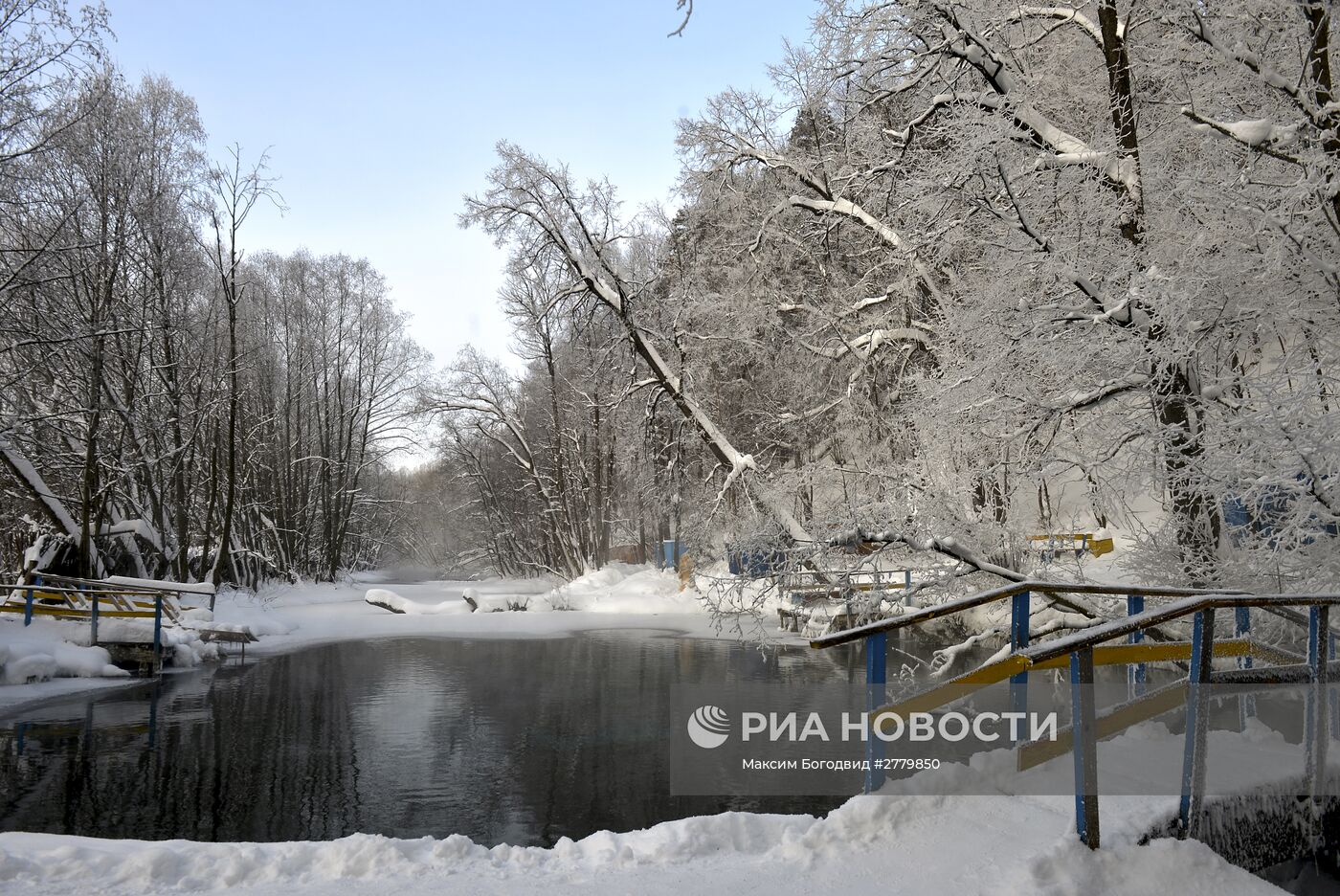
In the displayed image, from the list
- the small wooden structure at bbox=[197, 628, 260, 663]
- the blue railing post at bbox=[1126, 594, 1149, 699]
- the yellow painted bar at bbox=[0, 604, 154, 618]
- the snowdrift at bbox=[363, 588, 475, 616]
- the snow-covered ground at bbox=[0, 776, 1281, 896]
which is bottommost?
the snowdrift at bbox=[363, 588, 475, 616]

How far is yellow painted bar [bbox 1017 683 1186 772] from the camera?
4.79 metres

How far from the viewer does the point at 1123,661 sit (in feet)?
18.2

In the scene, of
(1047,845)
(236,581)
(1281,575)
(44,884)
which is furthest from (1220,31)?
(236,581)

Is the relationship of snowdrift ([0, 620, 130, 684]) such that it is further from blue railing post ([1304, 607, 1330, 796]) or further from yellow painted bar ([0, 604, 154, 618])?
blue railing post ([1304, 607, 1330, 796])

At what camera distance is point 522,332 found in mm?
34594

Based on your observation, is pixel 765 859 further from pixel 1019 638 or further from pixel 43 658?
pixel 43 658

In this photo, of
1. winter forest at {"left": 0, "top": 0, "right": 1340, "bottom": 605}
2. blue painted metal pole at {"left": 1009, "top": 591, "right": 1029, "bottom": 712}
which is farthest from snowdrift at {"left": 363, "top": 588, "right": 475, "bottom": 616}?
blue painted metal pole at {"left": 1009, "top": 591, "right": 1029, "bottom": 712}

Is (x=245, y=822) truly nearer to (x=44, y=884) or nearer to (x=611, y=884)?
(x=44, y=884)

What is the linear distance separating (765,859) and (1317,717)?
2956 millimetres

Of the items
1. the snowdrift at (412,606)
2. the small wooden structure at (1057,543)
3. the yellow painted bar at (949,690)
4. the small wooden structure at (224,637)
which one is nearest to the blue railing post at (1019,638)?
the yellow painted bar at (949,690)

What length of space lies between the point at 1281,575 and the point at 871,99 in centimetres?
622

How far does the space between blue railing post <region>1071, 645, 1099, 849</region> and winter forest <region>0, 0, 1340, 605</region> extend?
3.08 meters

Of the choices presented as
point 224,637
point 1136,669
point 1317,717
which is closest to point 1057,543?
point 1136,669

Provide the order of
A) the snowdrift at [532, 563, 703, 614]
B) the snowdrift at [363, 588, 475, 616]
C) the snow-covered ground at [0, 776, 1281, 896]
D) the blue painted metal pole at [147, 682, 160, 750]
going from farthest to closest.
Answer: the snowdrift at [363, 588, 475, 616]
the snowdrift at [532, 563, 703, 614]
the blue painted metal pole at [147, 682, 160, 750]
the snow-covered ground at [0, 776, 1281, 896]
